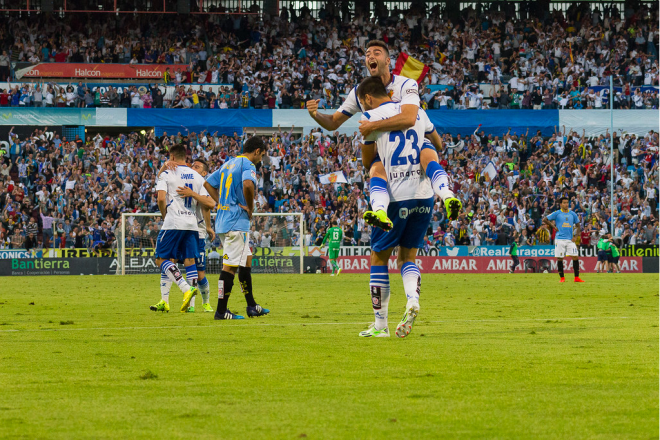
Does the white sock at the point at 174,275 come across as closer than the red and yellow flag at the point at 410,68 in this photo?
No

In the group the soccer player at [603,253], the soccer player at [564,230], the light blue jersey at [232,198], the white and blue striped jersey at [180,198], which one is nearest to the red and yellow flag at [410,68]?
the light blue jersey at [232,198]

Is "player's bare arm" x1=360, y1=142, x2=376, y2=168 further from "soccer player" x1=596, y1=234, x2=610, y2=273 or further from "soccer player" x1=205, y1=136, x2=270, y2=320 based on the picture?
"soccer player" x1=596, y1=234, x2=610, y2=273

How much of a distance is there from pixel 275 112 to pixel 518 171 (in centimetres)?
1243

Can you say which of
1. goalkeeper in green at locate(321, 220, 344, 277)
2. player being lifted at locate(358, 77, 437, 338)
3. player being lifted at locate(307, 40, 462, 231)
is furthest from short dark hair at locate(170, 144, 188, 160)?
goalkeeper in green at locate(321, 220, 344, 277)

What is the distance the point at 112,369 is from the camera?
6.63 m

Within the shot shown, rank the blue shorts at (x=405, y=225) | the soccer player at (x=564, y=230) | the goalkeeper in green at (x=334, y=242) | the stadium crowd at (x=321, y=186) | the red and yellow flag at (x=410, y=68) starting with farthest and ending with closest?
the stadium crowd at (x=321, y=186)
the goalkeeper in green at (x=334, y=242)
the soccer player at (x=564, y=230)
the red and yellow flag at (x=410, y=68)
the blue shorts at (x=405, y=225)

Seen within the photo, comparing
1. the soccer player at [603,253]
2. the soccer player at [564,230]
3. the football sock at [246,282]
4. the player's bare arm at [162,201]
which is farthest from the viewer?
the soccer player at [603,253]

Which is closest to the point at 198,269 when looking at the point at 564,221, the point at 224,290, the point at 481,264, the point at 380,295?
the point at 224,290

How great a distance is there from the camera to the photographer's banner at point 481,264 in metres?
36.4

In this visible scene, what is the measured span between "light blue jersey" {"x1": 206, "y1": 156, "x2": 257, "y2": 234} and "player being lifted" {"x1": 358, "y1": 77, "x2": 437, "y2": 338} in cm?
343

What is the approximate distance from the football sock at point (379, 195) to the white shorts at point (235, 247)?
3.78 meters

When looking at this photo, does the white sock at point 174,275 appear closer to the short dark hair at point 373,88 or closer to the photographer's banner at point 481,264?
the short dark hair at point 373,88

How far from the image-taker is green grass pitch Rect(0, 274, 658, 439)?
4398mm

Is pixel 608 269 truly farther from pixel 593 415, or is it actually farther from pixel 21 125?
pixel 593 415
